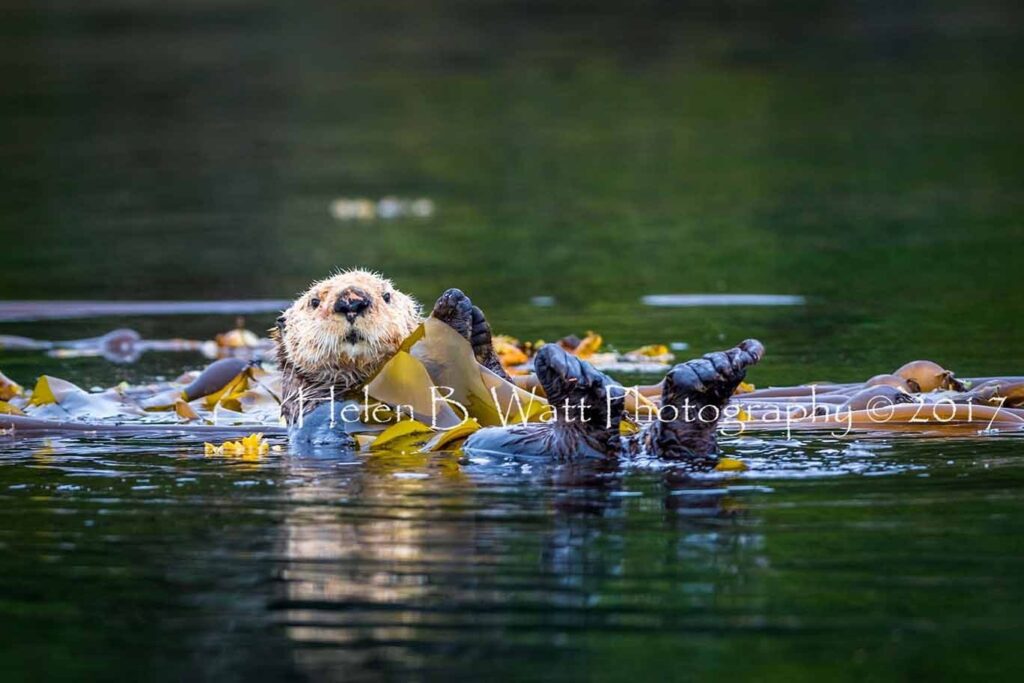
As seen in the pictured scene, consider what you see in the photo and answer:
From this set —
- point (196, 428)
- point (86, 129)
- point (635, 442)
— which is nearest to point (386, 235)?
point (196, 428)

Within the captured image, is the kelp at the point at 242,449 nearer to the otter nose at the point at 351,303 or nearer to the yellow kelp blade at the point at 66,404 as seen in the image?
the otter nose at the point at 351,303

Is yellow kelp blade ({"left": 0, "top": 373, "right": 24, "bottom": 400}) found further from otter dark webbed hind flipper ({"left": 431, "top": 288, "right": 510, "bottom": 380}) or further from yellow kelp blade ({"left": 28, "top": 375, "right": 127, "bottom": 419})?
otter dark webbed hind flipper ({"left": 431, "top": 288, "right": 510, "bottom": 380})

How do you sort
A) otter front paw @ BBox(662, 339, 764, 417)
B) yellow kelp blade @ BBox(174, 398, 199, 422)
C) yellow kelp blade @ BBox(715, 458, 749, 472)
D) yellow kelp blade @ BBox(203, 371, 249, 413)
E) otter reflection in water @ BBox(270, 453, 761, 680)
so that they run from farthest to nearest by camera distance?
1. yellow kelp blade @ BBox(203, 371, 249, 413)
2. yellow kelp blade @ BBox(174, 398, 199, 422)
3. yellow kelp blade @ BBox(715, 458, 749, 472)
4. otter front paw @ BBox(662, 339, 764, 417)
5. otter reflection in water @ BBox(270, 453, 761, 680)

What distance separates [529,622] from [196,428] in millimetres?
2740

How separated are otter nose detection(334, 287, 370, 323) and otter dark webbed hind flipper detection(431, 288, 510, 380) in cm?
25

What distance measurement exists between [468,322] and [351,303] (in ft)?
1.44

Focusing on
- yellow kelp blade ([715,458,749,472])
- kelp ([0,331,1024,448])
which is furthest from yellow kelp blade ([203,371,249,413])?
yellow kelp blade ([715,458,749,472])

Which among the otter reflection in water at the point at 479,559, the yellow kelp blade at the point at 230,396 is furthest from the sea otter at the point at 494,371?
the yellow kelp blade at the point at 230,396

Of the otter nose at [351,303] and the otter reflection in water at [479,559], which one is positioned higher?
the otter nose at [351,303]

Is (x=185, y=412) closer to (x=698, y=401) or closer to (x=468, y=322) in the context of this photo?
(x=468, y=322)

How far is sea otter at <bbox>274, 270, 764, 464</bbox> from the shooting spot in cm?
538

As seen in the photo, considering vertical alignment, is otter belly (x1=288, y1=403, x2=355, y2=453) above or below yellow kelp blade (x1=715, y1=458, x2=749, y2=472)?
above

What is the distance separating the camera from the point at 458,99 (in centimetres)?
2330

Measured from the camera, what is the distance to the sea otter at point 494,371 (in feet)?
17.7
